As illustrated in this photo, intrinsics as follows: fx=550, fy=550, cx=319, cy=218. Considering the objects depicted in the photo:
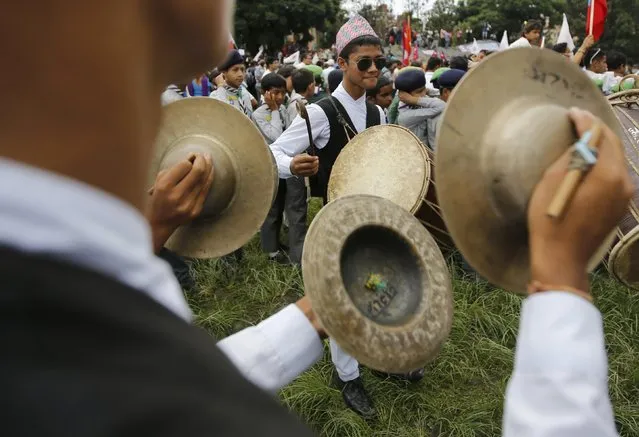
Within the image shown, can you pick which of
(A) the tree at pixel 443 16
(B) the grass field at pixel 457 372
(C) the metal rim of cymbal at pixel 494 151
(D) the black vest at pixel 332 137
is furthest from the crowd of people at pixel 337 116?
(A) the tree at pixel 443 16


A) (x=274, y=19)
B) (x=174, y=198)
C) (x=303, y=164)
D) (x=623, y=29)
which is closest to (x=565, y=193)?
(x=174, y=198)

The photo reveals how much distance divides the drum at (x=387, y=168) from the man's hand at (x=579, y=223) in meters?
2.30

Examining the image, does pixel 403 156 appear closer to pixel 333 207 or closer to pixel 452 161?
pixel 333 207

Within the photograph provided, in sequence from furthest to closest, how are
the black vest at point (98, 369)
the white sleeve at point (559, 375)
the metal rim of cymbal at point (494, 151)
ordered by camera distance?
1. the metal rim of cymbal at point (494, 151)
2. the white sleeve at point (559, 375)
3. the black vest at point (98, 369)

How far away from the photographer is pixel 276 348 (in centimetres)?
128

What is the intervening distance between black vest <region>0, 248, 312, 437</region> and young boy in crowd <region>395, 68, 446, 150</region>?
4.57 meters

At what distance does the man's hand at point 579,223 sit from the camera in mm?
901

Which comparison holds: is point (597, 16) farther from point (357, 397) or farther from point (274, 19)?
point (274, 19)

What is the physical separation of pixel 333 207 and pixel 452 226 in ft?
1.42

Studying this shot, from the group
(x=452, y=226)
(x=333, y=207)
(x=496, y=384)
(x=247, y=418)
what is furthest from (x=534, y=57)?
(x=496, y=384)

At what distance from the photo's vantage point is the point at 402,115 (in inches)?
199

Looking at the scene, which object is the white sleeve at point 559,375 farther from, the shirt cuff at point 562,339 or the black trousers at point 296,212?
the black trousers at point 296,212

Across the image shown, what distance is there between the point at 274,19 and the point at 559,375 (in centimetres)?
3597

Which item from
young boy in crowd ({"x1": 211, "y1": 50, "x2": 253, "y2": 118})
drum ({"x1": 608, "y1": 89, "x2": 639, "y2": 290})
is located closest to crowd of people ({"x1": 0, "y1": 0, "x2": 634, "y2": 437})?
drum ({"x1": 608, "y1": 89, "x2": 639, "y2": 290})
